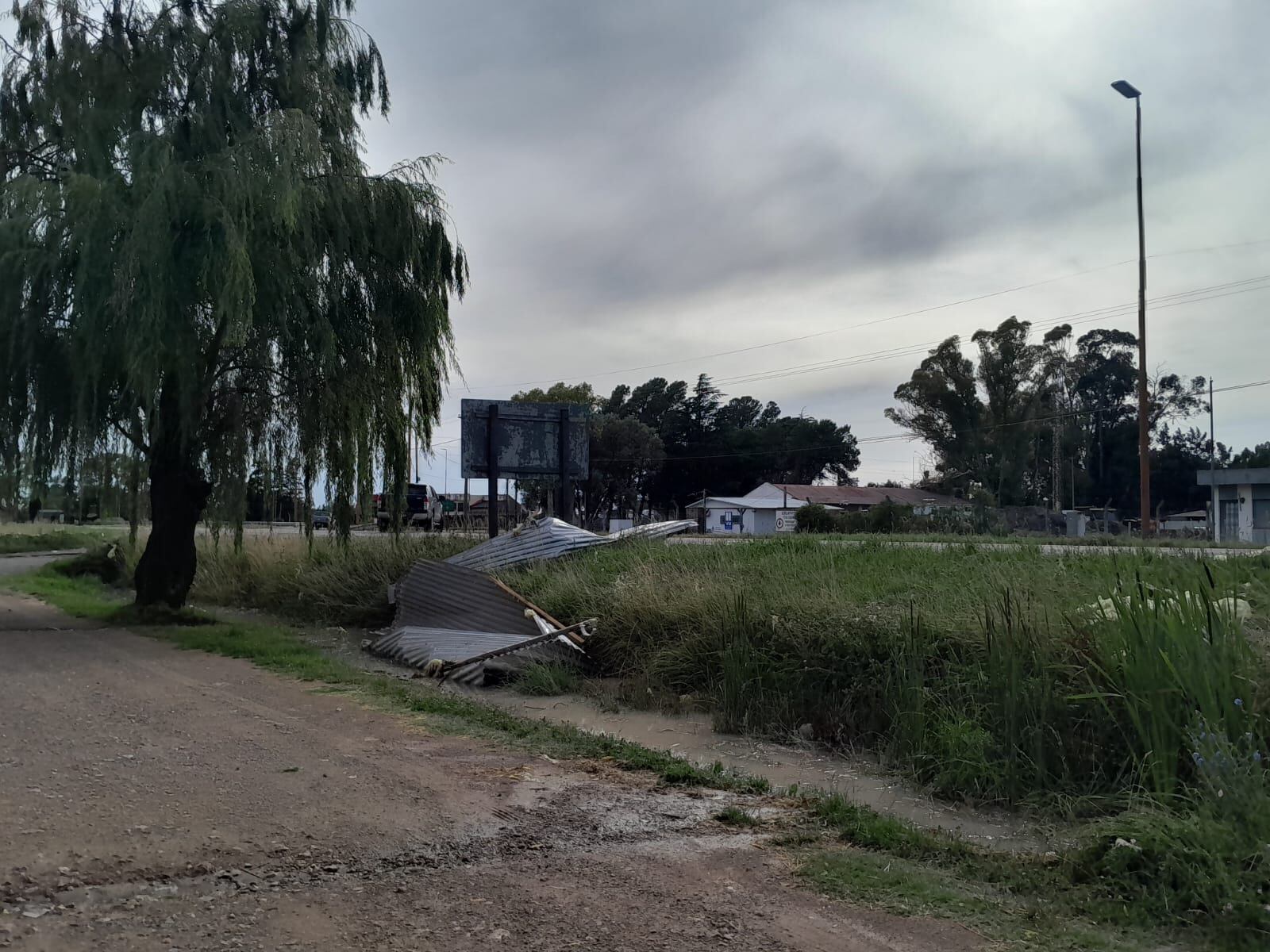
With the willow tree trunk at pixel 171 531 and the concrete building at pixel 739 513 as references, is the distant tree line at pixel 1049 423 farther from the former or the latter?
the willow tree trunk at pixel 171 531

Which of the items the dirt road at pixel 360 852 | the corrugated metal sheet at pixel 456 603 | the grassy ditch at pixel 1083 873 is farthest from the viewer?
the corrugated metal sheet at pixel 456 603

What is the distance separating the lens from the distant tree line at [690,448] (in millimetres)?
60938

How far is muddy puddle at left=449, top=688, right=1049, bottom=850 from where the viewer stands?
592cm

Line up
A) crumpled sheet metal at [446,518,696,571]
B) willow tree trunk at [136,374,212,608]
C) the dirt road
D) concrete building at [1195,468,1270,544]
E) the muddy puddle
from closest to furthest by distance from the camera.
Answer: the dirt road
the muddy puddle
willow tree trunk at [136,374,212,608]
crumpled sheet metal at [446,518,696,571]
concrete building at [1195,468,1270,544]

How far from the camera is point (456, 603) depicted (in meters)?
13.4

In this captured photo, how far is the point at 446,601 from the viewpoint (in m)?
13.6

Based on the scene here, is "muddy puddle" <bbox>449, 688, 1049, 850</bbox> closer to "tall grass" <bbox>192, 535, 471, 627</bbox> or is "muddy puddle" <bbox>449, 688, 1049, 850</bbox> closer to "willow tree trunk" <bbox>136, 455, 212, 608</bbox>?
"tall grass" <bbox>192, 535, 471, 627</bbox>

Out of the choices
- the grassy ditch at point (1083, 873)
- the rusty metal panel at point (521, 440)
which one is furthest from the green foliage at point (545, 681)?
the rusty metal panel at point (521, 440)

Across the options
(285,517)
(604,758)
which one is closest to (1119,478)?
(285,517)

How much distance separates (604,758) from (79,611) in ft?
39.4

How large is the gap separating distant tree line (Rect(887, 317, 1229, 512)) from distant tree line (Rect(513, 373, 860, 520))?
9.98 metres

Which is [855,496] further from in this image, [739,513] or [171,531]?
[171,531]

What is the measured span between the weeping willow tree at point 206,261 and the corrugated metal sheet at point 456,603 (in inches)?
82.1

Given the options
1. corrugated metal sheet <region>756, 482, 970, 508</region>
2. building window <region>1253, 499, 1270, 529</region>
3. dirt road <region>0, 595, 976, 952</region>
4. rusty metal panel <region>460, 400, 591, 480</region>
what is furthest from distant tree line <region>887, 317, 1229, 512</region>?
dirt road <region>0, 595, 976, 952</region>
